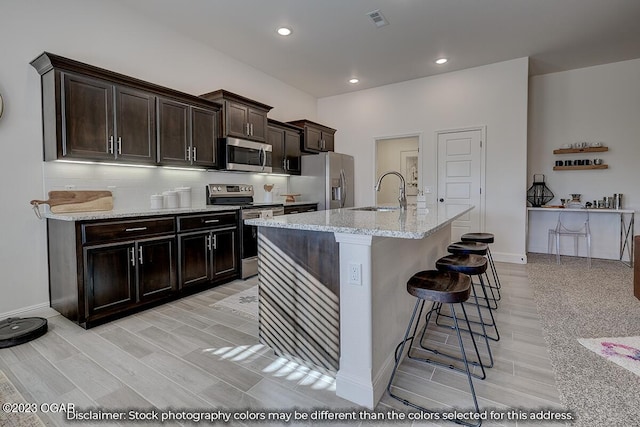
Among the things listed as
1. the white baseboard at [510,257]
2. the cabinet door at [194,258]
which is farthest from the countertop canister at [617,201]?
the cabinet door at [194,258]

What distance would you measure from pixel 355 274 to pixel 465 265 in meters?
0.95

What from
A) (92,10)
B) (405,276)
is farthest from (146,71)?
(405,276)

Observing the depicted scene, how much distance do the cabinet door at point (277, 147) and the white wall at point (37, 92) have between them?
66.2 inches

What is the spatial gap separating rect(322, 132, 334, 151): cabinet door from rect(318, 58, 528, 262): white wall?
65 centimetres

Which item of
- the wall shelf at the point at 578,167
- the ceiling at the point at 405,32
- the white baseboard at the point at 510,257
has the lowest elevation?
the white baseboard at the point at 510,257

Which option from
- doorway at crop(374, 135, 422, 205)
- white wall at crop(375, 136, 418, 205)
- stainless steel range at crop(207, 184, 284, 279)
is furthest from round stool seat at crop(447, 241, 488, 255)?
white wall at crop(375, 136, 418, 205)

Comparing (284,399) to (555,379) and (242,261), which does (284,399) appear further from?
(242,261)

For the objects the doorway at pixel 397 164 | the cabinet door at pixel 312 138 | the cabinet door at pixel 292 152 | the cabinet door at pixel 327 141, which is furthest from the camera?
the doorway at pixel 397 164

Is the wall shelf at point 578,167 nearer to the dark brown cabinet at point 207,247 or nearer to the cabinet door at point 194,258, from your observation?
the dark brown cabinet at point 207,247

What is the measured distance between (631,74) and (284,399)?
268 inches

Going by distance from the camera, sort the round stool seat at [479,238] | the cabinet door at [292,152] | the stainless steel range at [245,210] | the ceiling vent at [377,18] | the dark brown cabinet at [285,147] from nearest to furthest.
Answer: the round stool seat at [479,238]
the ceiling vent at [377,18]
the stainless steel range at [245,210]
the dark brown cabinet at [285,147]
the cabinet door at [292,152]

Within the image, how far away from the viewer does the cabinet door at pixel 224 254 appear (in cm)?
366

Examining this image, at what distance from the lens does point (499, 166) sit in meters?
5.04

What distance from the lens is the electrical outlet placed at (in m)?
1.66
